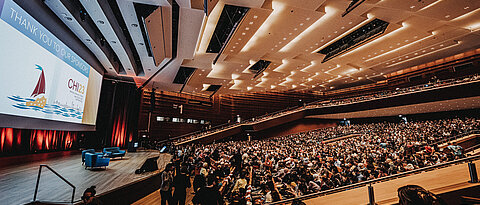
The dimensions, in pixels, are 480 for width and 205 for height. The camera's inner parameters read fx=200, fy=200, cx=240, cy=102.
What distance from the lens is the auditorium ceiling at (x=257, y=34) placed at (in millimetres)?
7469

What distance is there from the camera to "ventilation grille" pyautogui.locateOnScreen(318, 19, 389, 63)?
10.8 metres

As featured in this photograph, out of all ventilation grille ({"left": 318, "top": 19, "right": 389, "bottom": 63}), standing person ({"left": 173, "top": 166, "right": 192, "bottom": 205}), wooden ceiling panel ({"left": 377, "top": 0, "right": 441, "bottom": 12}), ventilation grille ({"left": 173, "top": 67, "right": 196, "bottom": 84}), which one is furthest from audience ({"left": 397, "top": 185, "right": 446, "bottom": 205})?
ventilation grille ({"left": 173, "top": 67, "right": 196, "bottom": 84})

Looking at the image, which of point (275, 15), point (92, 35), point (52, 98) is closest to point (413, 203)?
point (275, 15)

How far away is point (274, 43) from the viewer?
11180mm

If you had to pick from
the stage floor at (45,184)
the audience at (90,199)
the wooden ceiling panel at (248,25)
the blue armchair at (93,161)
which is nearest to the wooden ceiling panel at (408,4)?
the wooden ceiling panel at (248,25)

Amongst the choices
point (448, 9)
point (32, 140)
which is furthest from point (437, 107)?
point (32, 140)

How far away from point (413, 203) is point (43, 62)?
881cm

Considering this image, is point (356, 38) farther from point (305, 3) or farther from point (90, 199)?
point (90, 199)

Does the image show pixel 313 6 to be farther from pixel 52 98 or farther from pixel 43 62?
pixel 52 98

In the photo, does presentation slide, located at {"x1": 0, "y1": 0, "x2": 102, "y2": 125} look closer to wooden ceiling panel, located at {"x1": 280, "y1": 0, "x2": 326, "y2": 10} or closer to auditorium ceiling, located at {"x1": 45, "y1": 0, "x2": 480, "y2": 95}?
auditorium ceiling, located at {"x1": 45, "y1": 0, "x2": 480, "y2": 95}

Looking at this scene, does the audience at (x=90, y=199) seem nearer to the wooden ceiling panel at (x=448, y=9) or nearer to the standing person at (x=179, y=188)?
the standing person at (x=179, y=188)

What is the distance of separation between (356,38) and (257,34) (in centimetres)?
629

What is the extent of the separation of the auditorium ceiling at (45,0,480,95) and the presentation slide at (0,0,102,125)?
4.41 feet

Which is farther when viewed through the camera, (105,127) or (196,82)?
(196,82)
